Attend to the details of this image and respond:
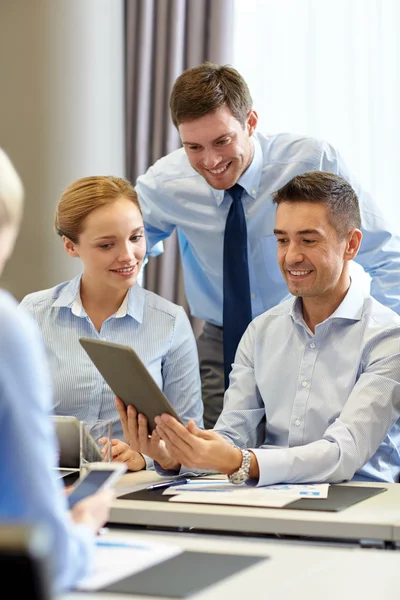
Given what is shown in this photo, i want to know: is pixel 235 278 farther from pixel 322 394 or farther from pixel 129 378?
pixel 129 378

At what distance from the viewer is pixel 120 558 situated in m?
1.42

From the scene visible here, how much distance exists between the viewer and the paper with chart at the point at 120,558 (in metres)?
1.30

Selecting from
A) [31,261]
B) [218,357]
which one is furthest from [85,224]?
[31,261]

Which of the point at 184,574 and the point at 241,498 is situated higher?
the point at 184,574

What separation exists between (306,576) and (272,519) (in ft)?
1.34

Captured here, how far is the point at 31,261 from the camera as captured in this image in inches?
158

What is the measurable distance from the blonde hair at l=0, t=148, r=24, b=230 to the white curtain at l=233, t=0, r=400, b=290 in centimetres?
290

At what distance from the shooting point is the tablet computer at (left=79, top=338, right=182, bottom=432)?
1.97 m

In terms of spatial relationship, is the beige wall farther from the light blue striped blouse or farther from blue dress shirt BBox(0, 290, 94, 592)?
blue dress shirt BBox(0, 290, 94, 592)

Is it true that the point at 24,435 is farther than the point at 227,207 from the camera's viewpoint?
No

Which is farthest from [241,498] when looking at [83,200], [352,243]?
[83,200]

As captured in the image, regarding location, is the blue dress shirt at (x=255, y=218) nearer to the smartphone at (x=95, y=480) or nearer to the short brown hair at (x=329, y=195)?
the short brown hair at (x=329, y=195)

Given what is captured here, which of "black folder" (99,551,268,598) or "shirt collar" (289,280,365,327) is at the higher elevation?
"shirt collar" (289,280,365,327)

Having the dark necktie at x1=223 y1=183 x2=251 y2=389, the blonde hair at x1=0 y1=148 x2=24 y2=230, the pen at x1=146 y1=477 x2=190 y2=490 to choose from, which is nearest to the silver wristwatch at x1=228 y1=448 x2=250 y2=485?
the pen at x1=146 y1=477 x2=190 y2=490
